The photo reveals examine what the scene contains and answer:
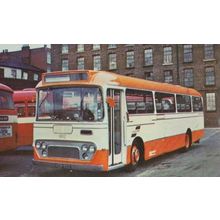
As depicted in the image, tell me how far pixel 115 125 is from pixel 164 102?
267 cm

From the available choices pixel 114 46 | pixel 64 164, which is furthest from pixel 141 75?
pixel 64 164

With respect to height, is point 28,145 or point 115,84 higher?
point 115,84

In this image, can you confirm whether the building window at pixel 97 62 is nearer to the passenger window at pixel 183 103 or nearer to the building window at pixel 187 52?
the building window at pixel 187 52

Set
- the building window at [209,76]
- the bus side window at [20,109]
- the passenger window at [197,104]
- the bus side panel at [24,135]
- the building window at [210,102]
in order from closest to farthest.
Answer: the bus side panel at [24,135] < the bus side window at [20,109] < the building window at [209,76] < the building window at [210,102] < the passenger window at [197,104]

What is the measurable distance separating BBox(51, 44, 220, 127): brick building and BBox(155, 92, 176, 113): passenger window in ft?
1.62

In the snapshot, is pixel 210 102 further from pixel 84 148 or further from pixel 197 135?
pixel 84 148

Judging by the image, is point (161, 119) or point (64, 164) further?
point (161, 119)

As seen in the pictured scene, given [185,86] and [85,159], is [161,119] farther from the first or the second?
Answer: [85,159]

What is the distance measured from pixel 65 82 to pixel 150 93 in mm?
2441

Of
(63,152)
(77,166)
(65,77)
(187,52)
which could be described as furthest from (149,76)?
(77,166)

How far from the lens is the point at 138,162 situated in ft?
27.9

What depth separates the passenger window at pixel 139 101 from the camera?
8177 mm

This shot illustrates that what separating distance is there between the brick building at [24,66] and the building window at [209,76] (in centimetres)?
433

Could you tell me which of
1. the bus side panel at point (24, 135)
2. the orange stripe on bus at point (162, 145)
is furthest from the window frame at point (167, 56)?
the bus side panel at point (24, 135)
